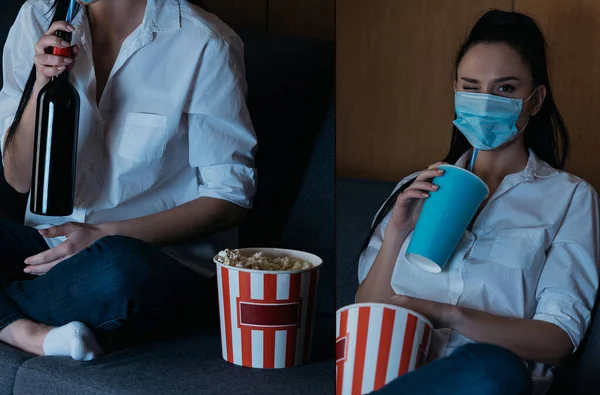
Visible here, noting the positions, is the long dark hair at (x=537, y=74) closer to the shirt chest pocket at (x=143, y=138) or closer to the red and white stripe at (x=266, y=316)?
the red and white stripe at (x=266, y=316)

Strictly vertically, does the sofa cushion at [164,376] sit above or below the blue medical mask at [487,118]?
below

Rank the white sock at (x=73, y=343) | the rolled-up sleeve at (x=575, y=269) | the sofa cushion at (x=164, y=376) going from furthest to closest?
the white sock at (x=73, y=343) < the sofa cushion at (x=164, y=376) < the rolled-up sleeve at (x=575, y=269)

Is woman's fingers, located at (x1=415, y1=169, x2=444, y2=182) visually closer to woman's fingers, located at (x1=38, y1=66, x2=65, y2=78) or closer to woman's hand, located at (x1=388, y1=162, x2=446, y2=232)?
woman's hand, located at (x1=388, y1=162, x2=446, y2=232)

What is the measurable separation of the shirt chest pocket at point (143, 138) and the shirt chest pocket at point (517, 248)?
2.92 ft

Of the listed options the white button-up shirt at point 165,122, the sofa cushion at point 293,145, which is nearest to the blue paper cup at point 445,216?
the sofa cushion at point 293,145

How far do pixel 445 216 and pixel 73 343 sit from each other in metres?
0.82

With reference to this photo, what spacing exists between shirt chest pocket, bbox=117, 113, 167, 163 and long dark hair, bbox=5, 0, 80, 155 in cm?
23

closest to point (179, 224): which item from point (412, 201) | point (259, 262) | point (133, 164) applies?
point (133, 164)

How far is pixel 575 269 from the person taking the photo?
0.85 metres

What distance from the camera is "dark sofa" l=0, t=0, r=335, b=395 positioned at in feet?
4.51

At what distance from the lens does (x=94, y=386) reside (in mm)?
1329

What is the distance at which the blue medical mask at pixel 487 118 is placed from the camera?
0.85 meters

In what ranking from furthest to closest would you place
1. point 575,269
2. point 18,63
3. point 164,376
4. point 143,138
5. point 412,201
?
point 18,63
point 143,138
point 164,376
point 412,201
point 575,269

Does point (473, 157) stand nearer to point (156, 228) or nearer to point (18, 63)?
point (156, 228)
